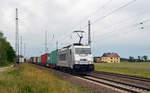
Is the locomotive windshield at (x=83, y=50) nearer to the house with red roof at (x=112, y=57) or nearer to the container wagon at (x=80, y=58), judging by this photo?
the container wagon at (x=80, y=58)

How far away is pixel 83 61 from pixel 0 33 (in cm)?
7072

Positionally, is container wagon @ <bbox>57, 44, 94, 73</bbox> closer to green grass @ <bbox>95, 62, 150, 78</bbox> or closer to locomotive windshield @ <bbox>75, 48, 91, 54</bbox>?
locomotive windshield @ <bbox>75, 48, 91, 54</bbox>

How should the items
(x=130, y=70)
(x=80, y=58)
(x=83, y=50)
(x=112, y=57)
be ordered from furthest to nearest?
(x=112, y=57), (x=130, y=70), (x=83, y=50), (x=80, y=58)

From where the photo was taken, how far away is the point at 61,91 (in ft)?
31.3

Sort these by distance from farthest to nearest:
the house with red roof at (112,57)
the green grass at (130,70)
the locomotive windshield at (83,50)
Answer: the house with red roof at (112,57)
the green grass at (130,70)
the locomotive windshield at (83,50)

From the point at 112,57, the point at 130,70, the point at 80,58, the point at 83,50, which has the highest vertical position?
the point at 112,57

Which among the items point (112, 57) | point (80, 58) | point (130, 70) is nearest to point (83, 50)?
point (80, 58)

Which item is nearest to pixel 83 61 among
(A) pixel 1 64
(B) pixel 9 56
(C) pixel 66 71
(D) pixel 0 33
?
(C) pixel 66 71

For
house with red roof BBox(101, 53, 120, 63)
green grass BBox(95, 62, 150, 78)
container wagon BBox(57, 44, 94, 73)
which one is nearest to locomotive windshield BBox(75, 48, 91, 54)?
container wagon BBox(57, 44, 94, 73)

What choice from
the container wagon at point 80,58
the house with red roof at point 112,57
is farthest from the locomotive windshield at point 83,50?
the house with red roof at point 112,57

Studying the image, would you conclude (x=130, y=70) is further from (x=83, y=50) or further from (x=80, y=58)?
(x=80, y=58)

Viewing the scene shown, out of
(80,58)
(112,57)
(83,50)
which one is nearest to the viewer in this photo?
(80,58)

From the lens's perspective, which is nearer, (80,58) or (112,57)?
(80,58)

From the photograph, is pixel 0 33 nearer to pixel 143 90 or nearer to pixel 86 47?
pixel 86 47
